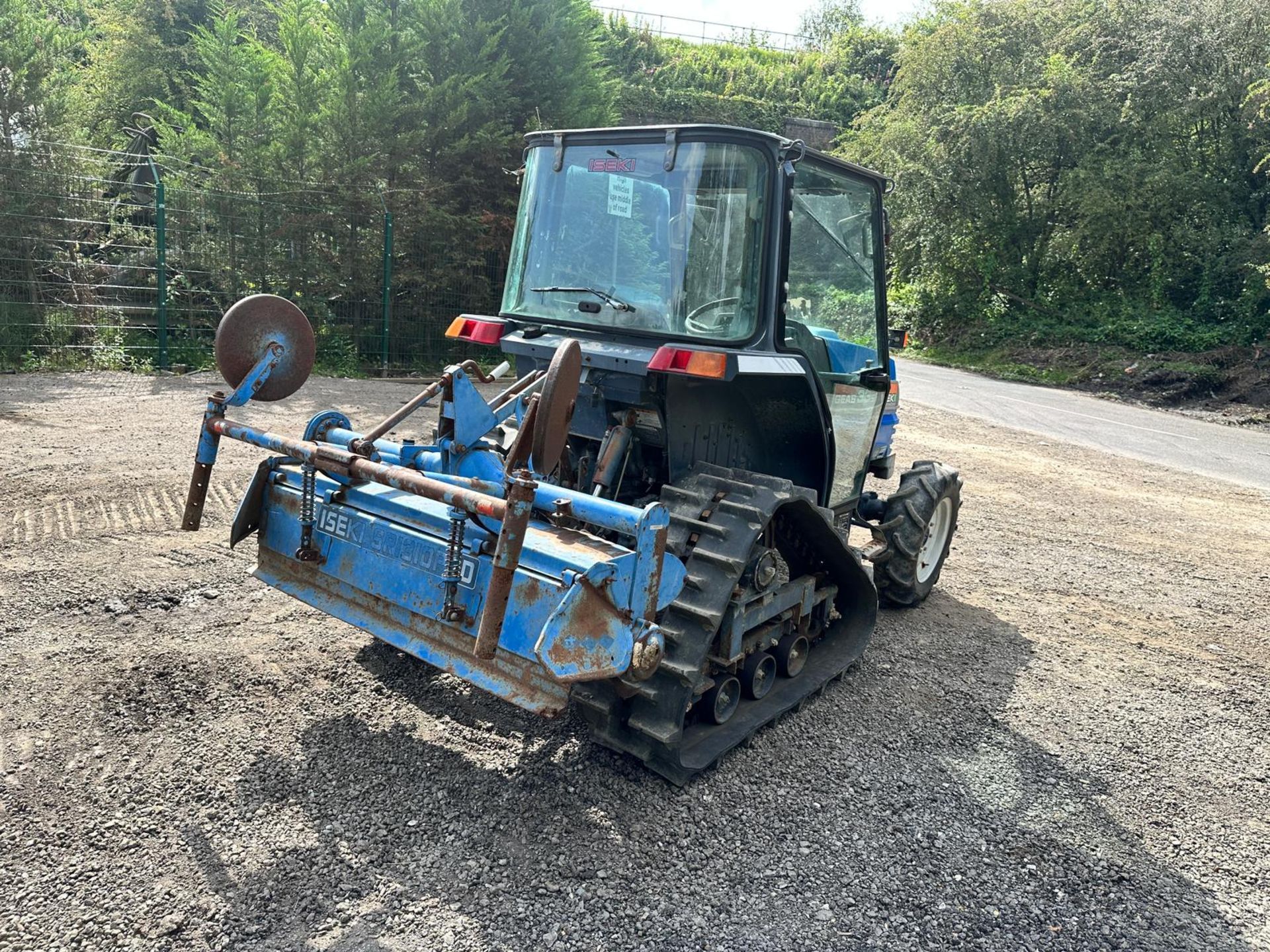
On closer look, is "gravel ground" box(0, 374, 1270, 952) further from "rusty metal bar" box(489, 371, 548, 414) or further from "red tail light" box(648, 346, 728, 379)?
"red tail light" box(648, 346, 728, 379)

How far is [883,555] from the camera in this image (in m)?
5.05

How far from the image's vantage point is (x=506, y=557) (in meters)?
2.63

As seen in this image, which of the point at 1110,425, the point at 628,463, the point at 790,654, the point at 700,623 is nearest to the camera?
the point at 700,623

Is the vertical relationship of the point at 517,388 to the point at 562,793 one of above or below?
above

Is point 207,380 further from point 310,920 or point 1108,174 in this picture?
point 1108,174

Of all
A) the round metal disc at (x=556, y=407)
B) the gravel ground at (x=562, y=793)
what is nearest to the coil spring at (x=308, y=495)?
the gravel ground at (x=562, y=793)

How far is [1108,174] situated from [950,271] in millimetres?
4978

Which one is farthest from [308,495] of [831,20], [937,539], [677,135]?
[831,20]

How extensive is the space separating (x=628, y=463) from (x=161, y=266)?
30.0 feet

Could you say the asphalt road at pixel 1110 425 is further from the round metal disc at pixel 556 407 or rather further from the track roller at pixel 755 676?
the round metal disc at pixel 556 407

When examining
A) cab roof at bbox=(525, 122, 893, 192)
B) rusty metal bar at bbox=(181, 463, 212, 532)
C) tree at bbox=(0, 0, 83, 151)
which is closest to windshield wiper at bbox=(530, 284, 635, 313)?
cab roof at bbox=(525, 122, 893, 192)

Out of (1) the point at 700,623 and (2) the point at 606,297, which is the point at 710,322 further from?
(1) the point at 700,623

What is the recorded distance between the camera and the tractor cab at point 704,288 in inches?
142

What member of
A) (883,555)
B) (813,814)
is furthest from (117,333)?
(813,814)
